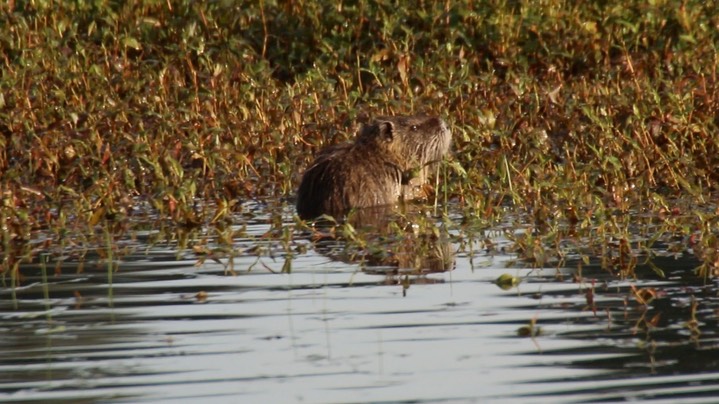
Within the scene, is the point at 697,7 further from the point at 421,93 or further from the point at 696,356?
the point at 696,356

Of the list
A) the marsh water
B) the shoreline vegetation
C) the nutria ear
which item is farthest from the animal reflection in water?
the nutria ear

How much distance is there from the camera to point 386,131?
976cm

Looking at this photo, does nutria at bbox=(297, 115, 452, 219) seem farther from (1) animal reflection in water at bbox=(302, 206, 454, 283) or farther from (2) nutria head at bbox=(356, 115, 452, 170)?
(1) animal reflection in water at bbox=(302, 206, 454, 283)

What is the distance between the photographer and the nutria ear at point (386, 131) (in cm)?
973

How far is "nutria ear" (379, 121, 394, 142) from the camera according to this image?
9727mm

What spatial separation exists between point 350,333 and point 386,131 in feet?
13.9

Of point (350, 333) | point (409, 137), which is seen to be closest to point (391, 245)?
point (350, 333)

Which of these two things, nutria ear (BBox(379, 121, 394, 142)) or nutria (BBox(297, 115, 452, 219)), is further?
nutria ear (BBox(379, 121, 394, 142))

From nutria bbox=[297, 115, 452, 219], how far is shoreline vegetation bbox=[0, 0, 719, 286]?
22 cm

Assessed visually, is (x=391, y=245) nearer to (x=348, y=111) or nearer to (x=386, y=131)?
(x=386, y=131)

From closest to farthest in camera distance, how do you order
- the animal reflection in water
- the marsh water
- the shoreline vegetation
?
the marsh water
the animal reflection in water
the shoreline vegetation

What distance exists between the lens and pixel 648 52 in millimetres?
11945

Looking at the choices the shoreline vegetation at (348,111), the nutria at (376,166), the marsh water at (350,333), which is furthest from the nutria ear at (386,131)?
the marsh water at (350,333)

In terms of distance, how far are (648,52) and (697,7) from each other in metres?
0.62
